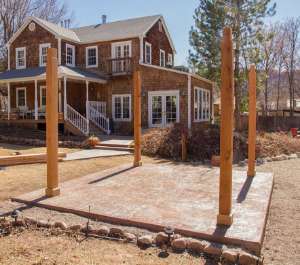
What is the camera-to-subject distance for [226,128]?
4.57 m

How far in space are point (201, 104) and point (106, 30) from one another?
27.5 ft

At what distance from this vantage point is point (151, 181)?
7430mm

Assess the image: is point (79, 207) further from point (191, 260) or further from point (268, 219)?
point (268, 219)

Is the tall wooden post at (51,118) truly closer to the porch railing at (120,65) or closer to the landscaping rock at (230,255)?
the landscaping rock at (230,255)

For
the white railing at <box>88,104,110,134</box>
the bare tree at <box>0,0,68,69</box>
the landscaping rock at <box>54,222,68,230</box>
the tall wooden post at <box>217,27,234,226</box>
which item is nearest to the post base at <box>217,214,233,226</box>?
the tall wooden post at <box>217,27,234,226</box>

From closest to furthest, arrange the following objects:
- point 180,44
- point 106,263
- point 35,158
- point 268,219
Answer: point 106,263 < point 268,219 < point 35,158 < point 180,44

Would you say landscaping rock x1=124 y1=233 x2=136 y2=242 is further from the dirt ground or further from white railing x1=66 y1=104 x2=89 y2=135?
white railing x1=66 y1=104 x2=89 y2=135

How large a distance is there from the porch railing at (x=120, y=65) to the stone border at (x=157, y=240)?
1594cm

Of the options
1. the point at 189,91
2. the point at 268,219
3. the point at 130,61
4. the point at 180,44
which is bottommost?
the point at 268,219

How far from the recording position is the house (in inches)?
728

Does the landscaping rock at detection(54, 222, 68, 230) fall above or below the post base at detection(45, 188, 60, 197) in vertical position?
below

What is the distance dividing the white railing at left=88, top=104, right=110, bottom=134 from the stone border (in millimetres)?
14518

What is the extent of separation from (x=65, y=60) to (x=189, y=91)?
8.58 m

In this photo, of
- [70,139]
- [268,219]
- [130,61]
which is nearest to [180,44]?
[130,61]
